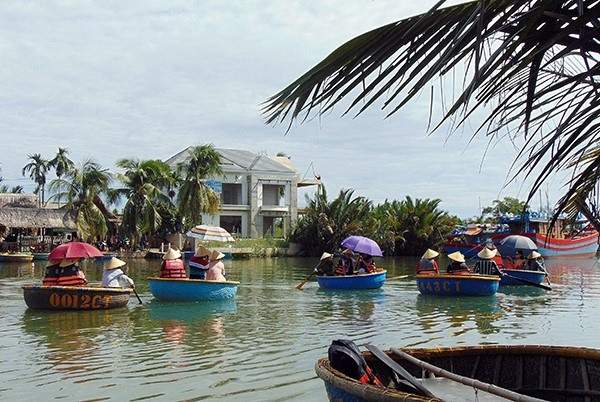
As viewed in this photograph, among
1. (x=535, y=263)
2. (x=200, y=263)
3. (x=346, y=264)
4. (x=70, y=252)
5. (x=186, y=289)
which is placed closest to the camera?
(x=70, y=252)

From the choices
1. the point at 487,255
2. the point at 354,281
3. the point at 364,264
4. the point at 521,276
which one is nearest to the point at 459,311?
the point at 487,255

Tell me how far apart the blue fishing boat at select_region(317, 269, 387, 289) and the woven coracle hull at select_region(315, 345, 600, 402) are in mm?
13607

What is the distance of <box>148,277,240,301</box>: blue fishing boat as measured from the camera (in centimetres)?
1653

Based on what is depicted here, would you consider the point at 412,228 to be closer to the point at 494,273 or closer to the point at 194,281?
the point at 494,273

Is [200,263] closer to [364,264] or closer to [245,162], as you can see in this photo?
[364,264]

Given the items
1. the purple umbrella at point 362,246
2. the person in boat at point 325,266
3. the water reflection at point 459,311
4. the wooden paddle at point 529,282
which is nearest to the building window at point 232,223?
the person in boat at point 325,266

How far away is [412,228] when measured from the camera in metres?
53.2

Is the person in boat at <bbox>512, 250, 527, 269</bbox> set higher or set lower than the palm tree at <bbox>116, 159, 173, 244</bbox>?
lower

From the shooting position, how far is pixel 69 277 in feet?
50.7

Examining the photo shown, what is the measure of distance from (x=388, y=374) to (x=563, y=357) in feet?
5.55

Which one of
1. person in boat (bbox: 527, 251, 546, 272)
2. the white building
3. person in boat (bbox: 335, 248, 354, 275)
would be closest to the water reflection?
person in boat (bbox: 335, 248, 354, 275)

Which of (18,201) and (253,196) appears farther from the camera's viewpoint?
(253,196)

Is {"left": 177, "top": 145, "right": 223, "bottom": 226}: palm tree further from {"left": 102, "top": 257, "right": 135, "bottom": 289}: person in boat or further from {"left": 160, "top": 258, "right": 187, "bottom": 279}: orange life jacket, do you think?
{"left": 102, "top": 257, "right": 135, "bottom": 289}: person in boat

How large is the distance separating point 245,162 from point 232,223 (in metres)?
5.38
